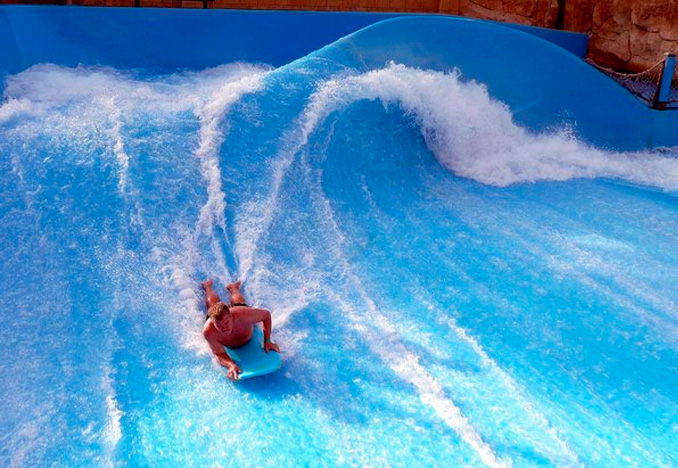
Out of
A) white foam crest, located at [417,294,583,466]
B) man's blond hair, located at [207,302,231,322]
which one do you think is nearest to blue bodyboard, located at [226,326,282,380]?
man's blond hair, located at [207,302,231,322]

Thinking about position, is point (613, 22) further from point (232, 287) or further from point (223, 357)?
point (223, 357)

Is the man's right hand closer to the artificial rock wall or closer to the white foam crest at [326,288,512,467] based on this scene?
the white foam crest at [326,288,512,467]

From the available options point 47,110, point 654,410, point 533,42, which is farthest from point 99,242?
point 533,42

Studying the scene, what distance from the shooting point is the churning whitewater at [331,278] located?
83.0 inches

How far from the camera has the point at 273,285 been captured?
112 inches

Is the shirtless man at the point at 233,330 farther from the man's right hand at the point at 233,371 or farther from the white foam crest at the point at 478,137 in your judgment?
the white foam crest at the point at 478,137

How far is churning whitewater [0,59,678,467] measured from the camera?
6.92 ft

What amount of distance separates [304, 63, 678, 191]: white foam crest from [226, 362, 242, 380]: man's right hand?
7.46ft

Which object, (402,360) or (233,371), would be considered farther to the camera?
(402,360)

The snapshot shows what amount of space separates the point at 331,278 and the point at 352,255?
246 millimetres

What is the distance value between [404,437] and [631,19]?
623 cm

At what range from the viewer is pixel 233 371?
2.25 metres

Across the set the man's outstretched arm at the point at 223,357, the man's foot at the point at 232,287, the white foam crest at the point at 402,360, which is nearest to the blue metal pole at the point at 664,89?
the white foam crest at the point at 402,360

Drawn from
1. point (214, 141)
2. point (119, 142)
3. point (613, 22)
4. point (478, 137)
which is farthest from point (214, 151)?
point (613, 22)
